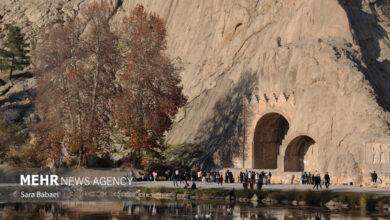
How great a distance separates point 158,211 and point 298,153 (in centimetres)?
2303

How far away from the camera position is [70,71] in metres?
51.2

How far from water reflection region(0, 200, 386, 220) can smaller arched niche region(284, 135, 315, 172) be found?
1626 centimetres

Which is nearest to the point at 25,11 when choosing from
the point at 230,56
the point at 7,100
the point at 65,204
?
the point at 7,100

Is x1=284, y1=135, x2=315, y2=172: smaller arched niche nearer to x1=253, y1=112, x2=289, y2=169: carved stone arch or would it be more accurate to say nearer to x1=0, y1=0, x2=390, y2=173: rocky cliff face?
x1=0, y1=0, x2=390, y2=173: rocky cliff face

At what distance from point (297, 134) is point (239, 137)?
6.75 m

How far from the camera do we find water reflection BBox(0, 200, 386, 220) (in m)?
30.7

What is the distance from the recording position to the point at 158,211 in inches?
1309

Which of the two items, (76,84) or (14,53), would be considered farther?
(14,53)

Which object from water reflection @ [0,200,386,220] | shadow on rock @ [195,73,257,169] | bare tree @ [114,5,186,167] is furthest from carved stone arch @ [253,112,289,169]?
water reflection @ [0,200,386,220]

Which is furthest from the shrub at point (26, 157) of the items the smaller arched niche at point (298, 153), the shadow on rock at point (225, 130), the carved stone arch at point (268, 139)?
the smaller arched niche at point (298, 153)

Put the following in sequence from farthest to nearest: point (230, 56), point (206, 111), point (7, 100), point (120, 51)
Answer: point (7, 100) < point (230, 56) < point (206, 111) < point (120, 51)

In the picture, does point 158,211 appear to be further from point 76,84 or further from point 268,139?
point 268,139

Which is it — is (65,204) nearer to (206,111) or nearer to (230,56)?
(206,111)

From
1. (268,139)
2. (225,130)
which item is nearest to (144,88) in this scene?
(225,130)
